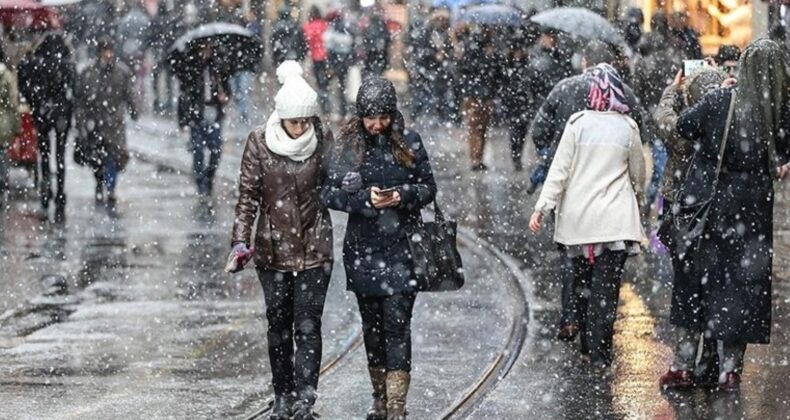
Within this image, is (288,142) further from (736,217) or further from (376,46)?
(376,46)

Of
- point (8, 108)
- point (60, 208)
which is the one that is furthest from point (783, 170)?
point (60, 208)

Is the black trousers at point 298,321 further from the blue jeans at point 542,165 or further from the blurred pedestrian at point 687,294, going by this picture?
the blue jeans at point 542,165

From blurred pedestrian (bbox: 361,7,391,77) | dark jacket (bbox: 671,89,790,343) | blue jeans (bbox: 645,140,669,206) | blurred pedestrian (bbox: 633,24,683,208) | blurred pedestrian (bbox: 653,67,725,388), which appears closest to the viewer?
dark jacket (bbox: 671,89,790,343)

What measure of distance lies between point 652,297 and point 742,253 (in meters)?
3.15

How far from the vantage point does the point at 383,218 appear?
29.0ft

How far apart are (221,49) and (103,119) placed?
3.10 metres

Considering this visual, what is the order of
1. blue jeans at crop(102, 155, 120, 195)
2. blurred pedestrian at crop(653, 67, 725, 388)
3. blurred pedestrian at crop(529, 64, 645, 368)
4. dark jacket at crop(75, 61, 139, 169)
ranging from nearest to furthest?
blurred pedestrian at crop(653, 67, 725, 388) → blurred pedestrian at crop(529, 64, 645, 368) → dark jacket at crop(75, 61, 139, 169) → blue jeans at crop(102, 155, 120, 195)

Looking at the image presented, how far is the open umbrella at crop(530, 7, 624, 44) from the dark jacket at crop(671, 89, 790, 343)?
918 centimetres

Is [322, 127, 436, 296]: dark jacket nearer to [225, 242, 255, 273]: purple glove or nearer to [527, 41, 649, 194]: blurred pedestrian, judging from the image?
[225, 242, 255, 273]: purple glove

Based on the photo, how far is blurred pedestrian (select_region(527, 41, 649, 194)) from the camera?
1126 centimetres

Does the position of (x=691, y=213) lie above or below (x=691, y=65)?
below

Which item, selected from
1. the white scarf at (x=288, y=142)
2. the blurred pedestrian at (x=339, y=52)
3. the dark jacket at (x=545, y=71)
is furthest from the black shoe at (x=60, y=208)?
the blurred pedestrian at (x=339, y=52)

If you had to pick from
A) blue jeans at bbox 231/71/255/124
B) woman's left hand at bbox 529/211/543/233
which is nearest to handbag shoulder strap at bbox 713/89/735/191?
woman's left hand at bbox 529/211/543/233

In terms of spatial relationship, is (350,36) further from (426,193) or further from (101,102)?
(426,193)
